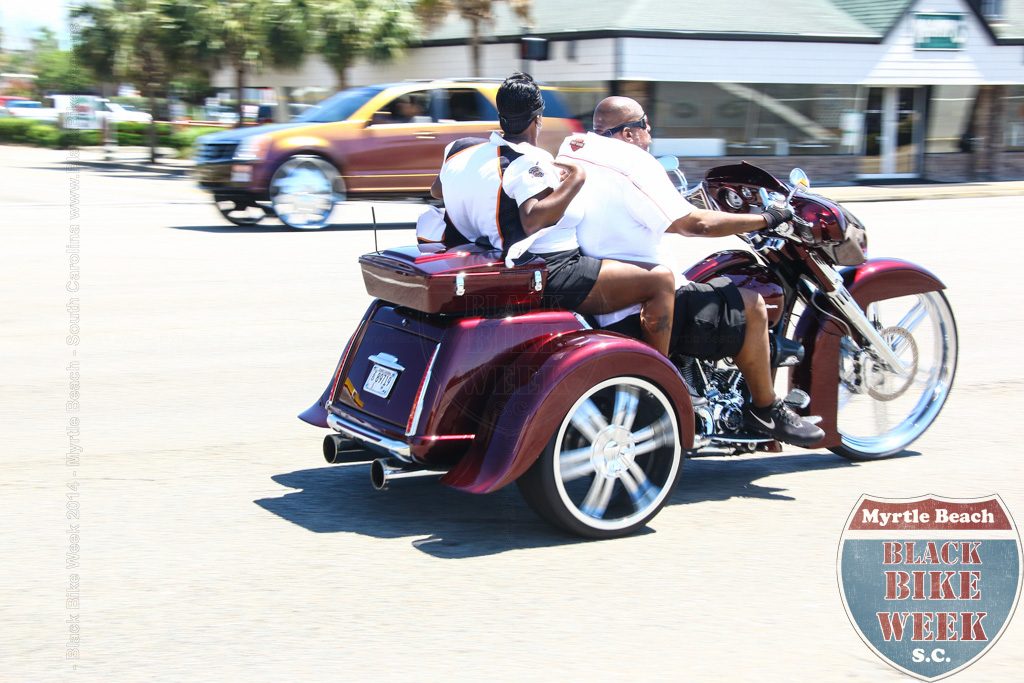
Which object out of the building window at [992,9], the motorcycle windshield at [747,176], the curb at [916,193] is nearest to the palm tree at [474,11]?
the curb at [916,193]

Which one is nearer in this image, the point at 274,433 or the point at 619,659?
the point at 619,659

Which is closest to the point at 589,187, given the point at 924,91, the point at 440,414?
the point at 440,414

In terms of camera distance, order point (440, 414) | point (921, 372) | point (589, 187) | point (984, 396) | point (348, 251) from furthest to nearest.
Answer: point (348, 251), point (984, 396), point (921, 372), point (589, 187), point (440, 414)

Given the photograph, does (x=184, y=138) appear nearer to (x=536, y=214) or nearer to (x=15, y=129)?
(x=15, y=129)

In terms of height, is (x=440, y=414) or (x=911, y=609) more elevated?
(x=440, y=414)

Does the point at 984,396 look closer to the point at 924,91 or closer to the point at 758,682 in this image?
the point at 758,682

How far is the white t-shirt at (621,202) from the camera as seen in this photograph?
483 centimetres

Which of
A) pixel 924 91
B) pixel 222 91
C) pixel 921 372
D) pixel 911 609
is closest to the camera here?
pixel 911 609

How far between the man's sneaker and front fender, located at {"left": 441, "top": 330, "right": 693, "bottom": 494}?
68cm

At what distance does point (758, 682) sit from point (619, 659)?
0.42 m

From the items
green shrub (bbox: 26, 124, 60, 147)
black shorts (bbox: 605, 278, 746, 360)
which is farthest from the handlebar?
green shrub (bbox: 26, 124, 60, 147)

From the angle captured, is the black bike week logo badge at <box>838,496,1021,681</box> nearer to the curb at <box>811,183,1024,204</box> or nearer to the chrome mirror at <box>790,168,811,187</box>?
the chrome mirror at <box>790,168,811,187</box>

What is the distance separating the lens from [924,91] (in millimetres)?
31562

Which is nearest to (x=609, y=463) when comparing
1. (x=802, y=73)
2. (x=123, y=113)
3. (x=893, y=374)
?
(x=893, y=374)
